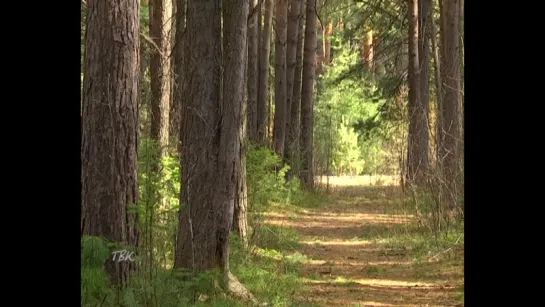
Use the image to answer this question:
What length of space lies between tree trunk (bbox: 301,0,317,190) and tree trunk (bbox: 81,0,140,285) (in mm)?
15203

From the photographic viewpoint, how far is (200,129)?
8602 mm

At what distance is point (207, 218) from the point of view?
8.73 meters

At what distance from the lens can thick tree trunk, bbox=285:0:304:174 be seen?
23.1m

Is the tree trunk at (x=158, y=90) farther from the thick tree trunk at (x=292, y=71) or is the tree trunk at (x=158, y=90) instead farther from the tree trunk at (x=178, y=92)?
the thick tree trunk at (x=292, y=71)

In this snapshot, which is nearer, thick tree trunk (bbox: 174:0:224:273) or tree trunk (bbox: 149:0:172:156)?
thick tree trunk (bbox: 174:0:224:273)

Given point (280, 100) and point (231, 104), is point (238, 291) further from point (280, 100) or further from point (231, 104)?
point (280, 100)

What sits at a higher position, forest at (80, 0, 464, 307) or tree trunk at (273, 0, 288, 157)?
tree trunk at (273, 0, 288, 157)

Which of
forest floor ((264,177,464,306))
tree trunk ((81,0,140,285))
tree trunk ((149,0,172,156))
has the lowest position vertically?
forest floor ((264,177,464,306))

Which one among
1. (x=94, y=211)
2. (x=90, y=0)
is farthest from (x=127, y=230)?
(x=90, y=0)

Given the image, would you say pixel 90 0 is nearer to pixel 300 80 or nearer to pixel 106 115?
pixel 106 115

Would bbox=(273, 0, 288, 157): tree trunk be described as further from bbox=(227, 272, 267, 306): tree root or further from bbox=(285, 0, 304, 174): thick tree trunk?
bbox=(227, 272, 267, 306): tree root

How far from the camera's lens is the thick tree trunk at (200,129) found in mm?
8531

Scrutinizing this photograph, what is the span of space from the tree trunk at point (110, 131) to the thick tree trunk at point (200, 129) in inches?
45.4

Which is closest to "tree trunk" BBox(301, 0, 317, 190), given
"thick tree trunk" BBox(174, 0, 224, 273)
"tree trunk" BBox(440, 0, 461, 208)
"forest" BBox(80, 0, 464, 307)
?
"forest" BBox(80, 0, 464, 307)
